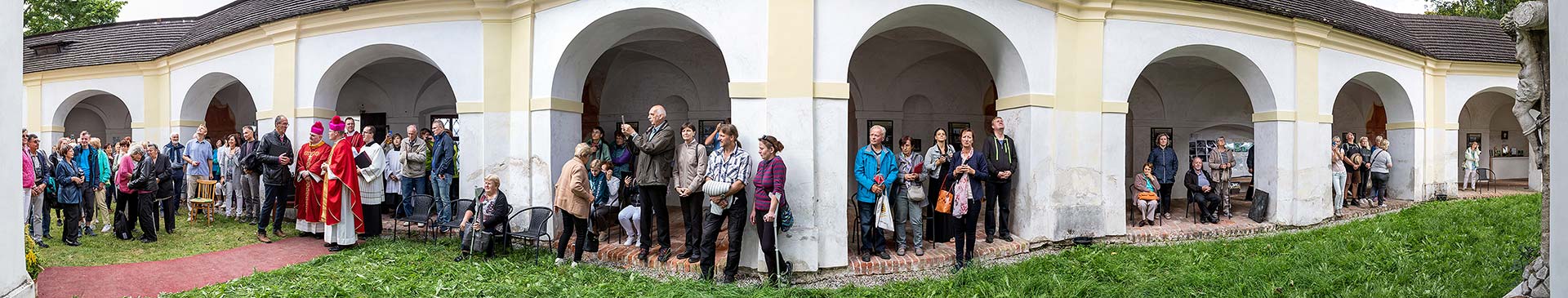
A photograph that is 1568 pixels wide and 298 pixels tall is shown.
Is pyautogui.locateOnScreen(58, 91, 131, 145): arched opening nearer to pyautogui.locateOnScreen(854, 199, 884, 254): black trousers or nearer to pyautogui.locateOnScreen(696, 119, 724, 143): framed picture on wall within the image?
pyautogui.locateOnScreen(696, 119, 724, 143): framed picture on wall

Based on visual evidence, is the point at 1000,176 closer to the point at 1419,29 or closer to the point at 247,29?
the point at 247,29

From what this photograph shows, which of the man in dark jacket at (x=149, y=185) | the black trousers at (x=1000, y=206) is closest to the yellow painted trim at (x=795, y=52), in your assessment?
the black trousers at (x=1000, y=206)

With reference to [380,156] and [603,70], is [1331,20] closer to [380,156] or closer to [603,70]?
[603,70]

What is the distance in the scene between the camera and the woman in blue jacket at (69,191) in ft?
25.4

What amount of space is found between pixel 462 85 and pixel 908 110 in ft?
23.9

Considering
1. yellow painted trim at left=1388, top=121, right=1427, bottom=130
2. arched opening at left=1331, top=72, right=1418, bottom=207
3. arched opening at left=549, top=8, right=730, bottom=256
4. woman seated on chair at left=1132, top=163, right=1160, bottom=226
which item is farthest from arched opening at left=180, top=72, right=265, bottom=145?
yellow painted trim at left=1388, top=121, right=1427, bottom=130

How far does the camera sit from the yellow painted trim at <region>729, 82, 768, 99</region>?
648 centimetres

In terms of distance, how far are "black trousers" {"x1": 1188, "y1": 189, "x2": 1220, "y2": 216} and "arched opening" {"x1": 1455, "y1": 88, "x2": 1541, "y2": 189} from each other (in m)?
12.8

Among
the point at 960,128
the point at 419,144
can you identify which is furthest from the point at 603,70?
the point at 960,128

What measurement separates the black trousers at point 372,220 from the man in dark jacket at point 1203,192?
10.4 metres

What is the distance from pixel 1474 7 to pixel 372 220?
30.5 metres

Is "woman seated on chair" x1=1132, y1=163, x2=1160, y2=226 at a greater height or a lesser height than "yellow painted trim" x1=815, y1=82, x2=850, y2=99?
lesser

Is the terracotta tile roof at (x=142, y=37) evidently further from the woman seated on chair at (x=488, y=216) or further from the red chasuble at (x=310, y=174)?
the woman seated on chair at (x=488, y=216)

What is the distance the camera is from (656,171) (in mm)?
6539
